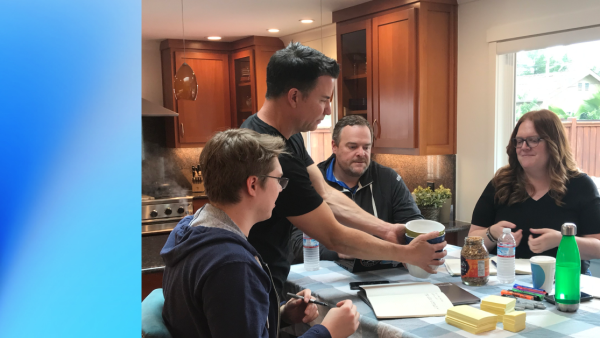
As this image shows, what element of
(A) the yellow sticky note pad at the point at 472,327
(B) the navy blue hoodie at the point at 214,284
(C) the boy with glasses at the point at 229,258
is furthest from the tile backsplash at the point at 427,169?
(B) the navy blue hoodie at the point at 214,284

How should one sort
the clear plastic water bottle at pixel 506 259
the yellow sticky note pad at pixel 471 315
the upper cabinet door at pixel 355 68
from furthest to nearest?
1. the upper cabinet door at pixel 355 68
2. the clear plastic water bottle at pixel 506 259
3. the yellow sticky note pad at pixel 471 315

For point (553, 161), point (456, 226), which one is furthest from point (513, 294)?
point (456, 226)

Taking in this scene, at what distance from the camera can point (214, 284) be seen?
953 millimetres

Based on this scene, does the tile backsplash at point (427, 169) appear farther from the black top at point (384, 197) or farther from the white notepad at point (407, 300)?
the white notepad at point (407, 300)

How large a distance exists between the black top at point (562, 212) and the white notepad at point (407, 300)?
0.78m

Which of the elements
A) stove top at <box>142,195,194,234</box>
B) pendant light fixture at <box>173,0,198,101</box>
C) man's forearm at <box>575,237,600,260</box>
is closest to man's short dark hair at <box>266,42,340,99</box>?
man's forearm at <box>575,237,600,260</box>

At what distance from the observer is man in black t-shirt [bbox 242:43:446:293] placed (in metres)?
1.51

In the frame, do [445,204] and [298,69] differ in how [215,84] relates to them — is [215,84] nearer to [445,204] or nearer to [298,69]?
[445,204]

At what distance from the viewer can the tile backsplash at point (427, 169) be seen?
3752mm

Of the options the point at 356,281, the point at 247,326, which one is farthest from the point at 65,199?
the point at 356,281

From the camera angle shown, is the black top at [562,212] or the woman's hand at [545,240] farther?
the black top at [562,212]

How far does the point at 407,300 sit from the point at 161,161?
14.1 feet

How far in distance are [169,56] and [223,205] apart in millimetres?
4321
